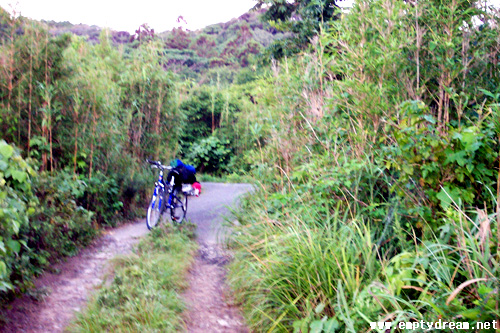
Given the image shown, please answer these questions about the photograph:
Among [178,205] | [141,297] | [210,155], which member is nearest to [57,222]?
[141,297]

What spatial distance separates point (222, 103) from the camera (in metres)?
19.0

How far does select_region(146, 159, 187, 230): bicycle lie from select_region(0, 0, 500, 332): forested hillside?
3.03 ft

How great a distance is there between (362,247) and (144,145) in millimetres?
7511

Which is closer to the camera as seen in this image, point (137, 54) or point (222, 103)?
point (137, 54)

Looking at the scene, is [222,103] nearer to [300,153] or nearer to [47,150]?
[47,150]

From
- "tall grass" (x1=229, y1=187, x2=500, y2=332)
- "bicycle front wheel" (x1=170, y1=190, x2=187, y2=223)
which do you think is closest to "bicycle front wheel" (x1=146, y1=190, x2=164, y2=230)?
"bicycle front wheel" (x1=170, y1=190, x2=187, y2=223)

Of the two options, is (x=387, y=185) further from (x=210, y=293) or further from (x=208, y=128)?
(x=208, y=128)

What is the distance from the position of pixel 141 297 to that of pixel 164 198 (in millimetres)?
3900

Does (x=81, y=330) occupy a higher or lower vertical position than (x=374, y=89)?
lower

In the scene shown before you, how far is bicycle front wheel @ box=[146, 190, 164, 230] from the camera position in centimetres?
764

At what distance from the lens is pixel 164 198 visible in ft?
26.1

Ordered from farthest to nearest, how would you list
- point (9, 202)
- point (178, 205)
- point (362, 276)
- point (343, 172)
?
point (178, 205), point (343, 172), point (9, 202), point (362, 276)

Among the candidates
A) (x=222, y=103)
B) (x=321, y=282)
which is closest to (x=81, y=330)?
(x=321, y=282)

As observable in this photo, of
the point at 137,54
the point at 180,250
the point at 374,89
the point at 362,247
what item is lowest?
the point at 180,250
